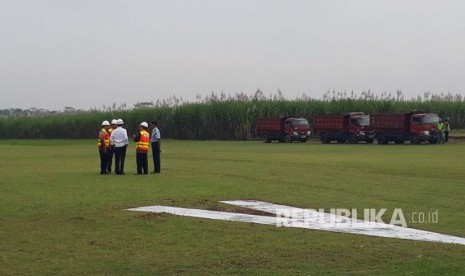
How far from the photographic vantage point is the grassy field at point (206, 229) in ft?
32.2

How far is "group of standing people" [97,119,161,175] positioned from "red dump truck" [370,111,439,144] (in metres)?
29.5

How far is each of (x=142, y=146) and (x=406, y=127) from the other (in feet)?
104

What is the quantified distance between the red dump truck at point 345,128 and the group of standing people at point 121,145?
32.5 m

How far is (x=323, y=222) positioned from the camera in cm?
1341

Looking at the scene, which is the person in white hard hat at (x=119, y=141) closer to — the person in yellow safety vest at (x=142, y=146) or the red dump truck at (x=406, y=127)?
the person in yellow safety vest at (x=142, y=146)

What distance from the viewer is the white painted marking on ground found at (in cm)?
1188

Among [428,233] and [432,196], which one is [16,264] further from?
[432,196]

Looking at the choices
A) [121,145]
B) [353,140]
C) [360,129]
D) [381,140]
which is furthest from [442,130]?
[121,145]

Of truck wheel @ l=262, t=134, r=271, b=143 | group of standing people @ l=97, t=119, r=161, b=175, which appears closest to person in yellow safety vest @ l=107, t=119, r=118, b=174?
group of standing people @ l=97, t=119, r=161, b=175

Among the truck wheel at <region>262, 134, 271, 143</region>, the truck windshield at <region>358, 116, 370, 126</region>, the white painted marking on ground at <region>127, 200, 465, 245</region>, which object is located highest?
the truck windshield at <region>358, 116, 370, 126</region>

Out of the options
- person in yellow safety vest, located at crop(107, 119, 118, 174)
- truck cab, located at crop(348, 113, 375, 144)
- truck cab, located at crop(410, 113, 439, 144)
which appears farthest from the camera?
truck cab, located at crop(348, 113, 375, 144)

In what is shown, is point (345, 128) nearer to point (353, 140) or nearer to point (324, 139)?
point (353, 140)

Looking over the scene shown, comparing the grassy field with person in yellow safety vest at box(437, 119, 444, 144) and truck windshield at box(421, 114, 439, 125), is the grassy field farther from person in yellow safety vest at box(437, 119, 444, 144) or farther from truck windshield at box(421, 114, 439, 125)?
truck windshield at box(421, 114, 439, 125)

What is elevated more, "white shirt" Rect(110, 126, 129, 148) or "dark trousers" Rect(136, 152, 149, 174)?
"white shirt" Rect(110, 126, 129, 148)
